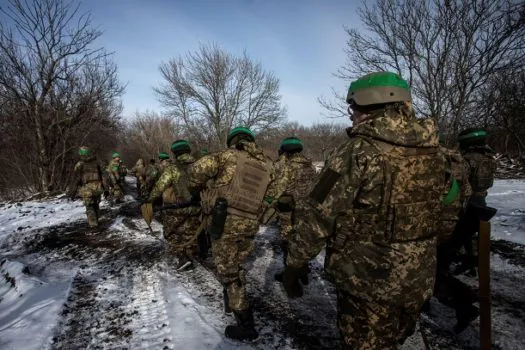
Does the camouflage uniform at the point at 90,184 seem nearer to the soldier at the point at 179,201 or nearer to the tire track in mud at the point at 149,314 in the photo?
the soldier at the point at 179,201

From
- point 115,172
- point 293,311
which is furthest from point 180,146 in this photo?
point 115,172

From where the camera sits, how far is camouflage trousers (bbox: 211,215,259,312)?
10.2 feet

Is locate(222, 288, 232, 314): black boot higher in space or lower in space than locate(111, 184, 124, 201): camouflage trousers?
lower

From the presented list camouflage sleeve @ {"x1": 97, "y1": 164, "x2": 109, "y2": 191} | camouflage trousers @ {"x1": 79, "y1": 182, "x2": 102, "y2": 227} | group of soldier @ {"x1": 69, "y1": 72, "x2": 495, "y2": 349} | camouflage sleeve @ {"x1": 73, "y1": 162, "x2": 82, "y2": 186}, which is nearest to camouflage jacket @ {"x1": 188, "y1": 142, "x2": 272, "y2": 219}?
group of soldier @ {"x1": 69, "y1": 72, "x2": 495, "y2": 349}

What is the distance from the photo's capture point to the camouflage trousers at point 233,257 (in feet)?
10.2

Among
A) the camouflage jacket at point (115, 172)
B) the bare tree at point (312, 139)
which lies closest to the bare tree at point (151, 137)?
the bare tree at point (312, 139)

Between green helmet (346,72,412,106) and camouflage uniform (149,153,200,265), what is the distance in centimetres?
365

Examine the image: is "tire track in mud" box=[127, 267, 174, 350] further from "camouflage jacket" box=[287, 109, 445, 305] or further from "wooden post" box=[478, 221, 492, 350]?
"wooden post" box=[478, 221, 492, 350]

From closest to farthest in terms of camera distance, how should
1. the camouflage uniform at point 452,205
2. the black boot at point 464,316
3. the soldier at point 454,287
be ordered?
the camouflage uniform at point 452,205
the soldier at point 454,287
the black boot at point 464,316

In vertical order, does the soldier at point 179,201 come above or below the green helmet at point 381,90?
below

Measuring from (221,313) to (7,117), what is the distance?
53.2ft

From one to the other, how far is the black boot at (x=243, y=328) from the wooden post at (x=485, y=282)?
1.92 meters

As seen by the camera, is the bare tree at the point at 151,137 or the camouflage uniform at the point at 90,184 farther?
the bare tree at the point at 151,137

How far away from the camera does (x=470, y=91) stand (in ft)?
30.4
